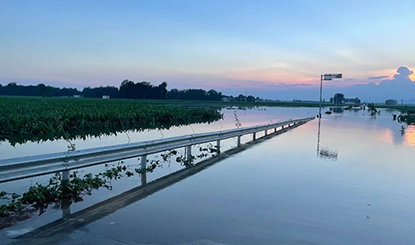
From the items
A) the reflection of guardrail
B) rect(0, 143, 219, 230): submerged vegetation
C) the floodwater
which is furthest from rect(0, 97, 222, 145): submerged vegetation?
the floodwater

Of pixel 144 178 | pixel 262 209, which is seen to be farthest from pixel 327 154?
pixel 144 178

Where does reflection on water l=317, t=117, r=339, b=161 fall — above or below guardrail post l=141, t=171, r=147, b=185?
below

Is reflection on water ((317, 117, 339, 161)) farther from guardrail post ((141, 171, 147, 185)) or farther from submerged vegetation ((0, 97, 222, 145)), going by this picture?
submerged vegetation ((0, 97, 222, 145))

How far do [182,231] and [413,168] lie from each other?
364 inches

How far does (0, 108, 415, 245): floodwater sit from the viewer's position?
16.4 feet

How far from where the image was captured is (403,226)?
5.80 meters

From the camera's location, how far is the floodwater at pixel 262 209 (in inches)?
196

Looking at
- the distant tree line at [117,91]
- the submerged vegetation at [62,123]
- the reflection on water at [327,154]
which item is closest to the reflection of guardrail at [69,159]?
the submerged vegetation at [62,123]

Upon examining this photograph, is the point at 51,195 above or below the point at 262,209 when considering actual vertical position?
above

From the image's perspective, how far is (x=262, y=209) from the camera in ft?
21.0

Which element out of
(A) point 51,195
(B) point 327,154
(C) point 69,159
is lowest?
(B) point 327,154

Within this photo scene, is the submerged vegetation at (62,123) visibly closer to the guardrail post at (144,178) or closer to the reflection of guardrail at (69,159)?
the reflection of guardrail at (69,159)

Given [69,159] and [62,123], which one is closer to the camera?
[69,159]

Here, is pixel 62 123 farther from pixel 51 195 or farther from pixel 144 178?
pixel 51 195
